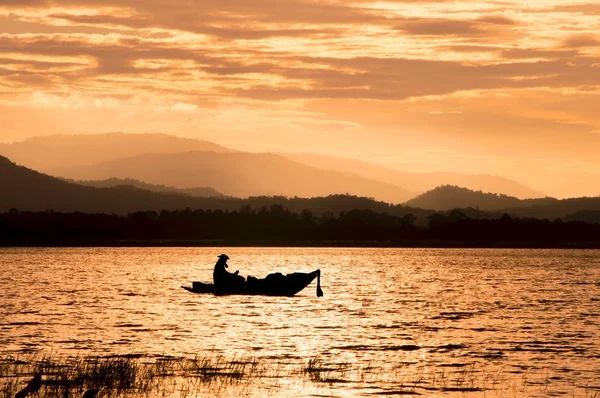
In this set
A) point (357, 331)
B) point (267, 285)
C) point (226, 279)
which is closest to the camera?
point (357, 331)

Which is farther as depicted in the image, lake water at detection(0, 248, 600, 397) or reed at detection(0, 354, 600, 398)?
lake water at detection(0, 248, 600, 397)

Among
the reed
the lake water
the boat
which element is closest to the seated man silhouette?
the boat

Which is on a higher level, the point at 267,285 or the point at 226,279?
the point at 226,279

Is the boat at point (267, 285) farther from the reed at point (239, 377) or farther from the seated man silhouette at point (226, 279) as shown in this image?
the reed at point (239, 377)

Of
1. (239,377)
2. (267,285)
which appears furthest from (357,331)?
(267,285)

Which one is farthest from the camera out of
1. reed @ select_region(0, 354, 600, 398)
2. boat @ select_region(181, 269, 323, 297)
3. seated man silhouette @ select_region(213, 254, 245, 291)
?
boat @ select_region(181, 269, 323, 297)

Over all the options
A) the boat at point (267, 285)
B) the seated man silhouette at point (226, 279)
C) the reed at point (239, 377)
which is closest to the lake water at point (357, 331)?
the reed at point (239, 377)

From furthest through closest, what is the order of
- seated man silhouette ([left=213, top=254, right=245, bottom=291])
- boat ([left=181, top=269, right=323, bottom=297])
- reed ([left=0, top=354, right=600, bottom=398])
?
boat ([left=181, top=269, right=323, bottom=297]) → seated man silhouette ([left=213, top=254, right=245, bottom=291]) → reed ([left=0, top=354, right=600, bottom=398])

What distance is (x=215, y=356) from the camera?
42250 millimetres

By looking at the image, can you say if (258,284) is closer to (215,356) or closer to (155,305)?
(155,305)

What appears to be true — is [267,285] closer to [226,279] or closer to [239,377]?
[226,279]

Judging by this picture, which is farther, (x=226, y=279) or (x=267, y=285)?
(x=267, y=285)

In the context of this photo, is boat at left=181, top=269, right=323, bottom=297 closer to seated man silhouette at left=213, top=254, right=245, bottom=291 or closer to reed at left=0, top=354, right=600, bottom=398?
seated man silhouette at left=213, top=254, right=245, bottom=291

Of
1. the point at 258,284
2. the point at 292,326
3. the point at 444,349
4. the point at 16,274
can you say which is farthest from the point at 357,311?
the point at 16,274
